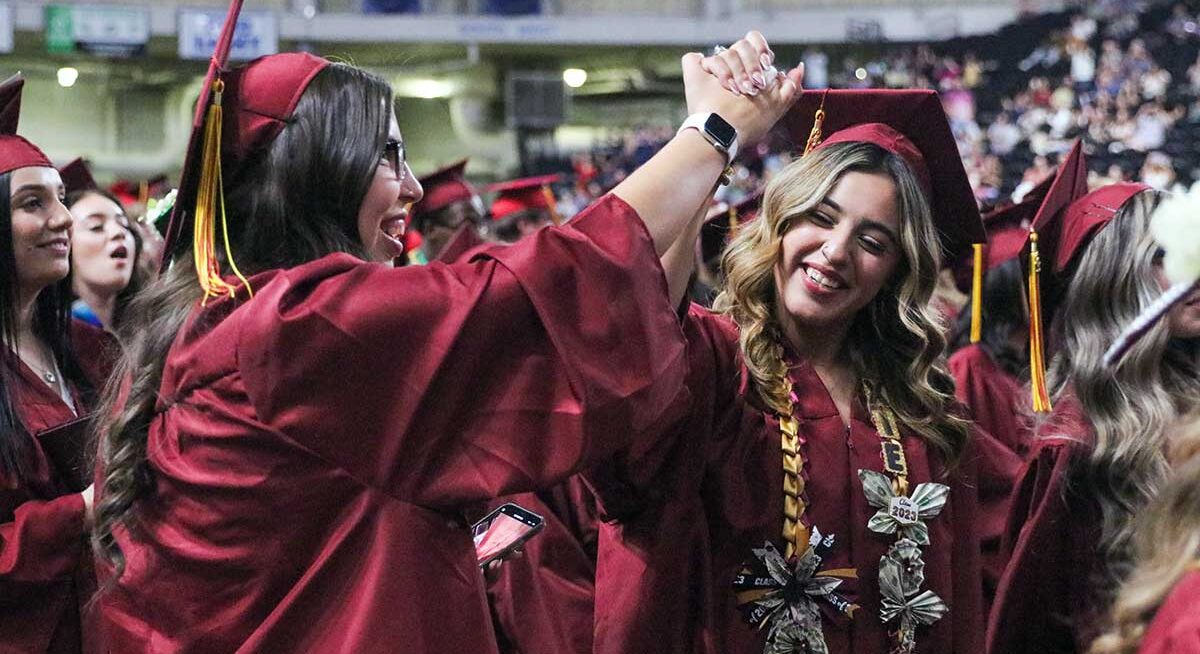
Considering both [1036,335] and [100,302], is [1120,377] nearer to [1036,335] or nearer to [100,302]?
[1036,335]

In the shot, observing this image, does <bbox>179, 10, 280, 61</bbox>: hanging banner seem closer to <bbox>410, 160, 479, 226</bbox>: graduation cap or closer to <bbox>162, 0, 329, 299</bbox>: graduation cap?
<bbox>410, 160, 479, 226</bbox>: graduation cap

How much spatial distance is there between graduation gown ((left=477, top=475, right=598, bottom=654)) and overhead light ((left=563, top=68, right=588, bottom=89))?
22010 mm

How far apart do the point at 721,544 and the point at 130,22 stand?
2104 centimetres

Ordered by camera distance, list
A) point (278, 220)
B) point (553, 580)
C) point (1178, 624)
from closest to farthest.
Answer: point (1178, 624)
point (278, 220)
point (553, 580)

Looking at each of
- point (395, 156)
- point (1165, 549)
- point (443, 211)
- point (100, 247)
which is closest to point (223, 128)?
point (395, 156)

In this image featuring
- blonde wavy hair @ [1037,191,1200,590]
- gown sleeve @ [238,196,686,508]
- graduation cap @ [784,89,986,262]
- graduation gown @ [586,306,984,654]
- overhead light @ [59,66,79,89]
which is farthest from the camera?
overhead light @ [59,66,79,89]

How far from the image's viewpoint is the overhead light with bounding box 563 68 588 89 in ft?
84.4

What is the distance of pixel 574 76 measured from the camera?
2591 cm

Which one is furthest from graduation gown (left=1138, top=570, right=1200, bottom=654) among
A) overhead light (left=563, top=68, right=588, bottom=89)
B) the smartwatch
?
Result: overhead light (left=563, top=68, right=588, bottom=89)

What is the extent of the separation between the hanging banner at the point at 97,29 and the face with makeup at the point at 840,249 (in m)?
20.5

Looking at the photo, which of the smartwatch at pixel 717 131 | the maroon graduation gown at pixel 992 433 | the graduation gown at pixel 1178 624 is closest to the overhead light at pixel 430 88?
the maroon graduation gown at pixel 992 433

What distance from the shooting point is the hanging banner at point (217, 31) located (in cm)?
2162

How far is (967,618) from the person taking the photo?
9.11 ft

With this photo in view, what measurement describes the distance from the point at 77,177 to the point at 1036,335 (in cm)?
305
